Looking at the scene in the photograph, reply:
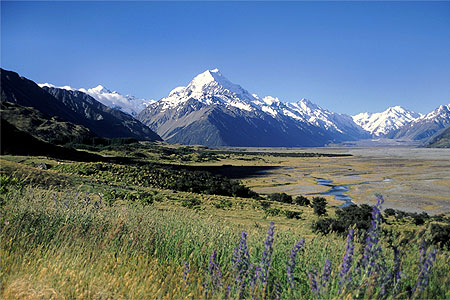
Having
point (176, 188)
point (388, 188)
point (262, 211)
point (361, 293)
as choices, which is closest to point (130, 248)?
point (361, 293)

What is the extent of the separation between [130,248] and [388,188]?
6081cm

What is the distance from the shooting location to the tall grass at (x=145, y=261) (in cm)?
511

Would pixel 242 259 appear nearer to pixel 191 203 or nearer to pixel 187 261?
pixel 187 261

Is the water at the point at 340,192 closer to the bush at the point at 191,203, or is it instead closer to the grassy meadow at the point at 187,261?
the bush at the point at 191,203

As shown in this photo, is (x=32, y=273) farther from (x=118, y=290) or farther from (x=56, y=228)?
(x=56, y=228)

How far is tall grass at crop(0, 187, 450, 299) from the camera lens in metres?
5.11

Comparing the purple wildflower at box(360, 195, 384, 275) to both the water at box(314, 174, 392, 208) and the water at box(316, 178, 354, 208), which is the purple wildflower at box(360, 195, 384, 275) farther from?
the water at box(316, 178, 354, 208)

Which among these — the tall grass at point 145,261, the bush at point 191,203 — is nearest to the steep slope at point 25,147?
the bush at point 191,203

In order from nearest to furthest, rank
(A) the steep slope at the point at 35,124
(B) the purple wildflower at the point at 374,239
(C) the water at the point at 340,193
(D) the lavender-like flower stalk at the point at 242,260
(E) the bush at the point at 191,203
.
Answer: (B) the purple wildflower at the point at 374,239 → (D) the lavender-like flower stalk at the point at 242,260 → (E) the bush at the point at 191,203 → (C) the water at the point at 340,193 → (A) the steep slope at the point at 35,124

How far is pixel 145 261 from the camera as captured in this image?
6754 millimetres

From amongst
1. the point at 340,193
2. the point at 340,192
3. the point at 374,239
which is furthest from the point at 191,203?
the point at 340,192

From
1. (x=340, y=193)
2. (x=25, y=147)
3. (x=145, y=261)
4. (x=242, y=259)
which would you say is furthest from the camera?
(x=25, y=147)

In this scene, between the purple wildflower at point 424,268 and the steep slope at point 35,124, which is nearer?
the purple wildflower at point 424,268

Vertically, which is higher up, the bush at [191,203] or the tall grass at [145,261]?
the tall grass at [145,261]
